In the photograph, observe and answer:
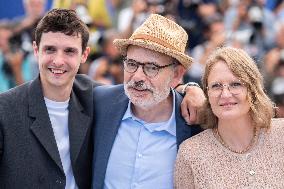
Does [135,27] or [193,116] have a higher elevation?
[193,116]

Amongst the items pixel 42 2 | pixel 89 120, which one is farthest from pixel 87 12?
pixel 89 120

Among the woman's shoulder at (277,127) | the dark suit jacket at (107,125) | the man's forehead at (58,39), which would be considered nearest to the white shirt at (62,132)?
the dark suit jacket at (107,125)

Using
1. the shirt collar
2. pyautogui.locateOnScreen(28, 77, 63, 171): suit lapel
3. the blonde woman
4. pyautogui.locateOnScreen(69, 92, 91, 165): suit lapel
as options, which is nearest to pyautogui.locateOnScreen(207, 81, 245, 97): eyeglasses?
the blonde woman

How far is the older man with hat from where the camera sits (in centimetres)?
312

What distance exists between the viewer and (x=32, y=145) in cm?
304

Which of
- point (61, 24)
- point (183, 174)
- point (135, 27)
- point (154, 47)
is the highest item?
point (61, 24)

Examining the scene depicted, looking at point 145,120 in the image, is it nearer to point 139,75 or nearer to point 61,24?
point 139,75

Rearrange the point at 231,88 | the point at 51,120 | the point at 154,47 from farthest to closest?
the point at 51,120
the point at 154,47
the point at 231,88

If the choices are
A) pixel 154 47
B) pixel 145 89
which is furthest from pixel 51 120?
pixel 154 47

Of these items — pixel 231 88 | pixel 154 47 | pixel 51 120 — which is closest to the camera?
pixel 231 88

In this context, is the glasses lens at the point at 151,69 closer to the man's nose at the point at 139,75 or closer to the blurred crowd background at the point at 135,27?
the man's nose at the point at 139,75

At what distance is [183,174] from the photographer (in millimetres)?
3029

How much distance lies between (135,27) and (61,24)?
4.26m

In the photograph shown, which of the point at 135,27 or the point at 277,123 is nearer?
the point at 277,123
